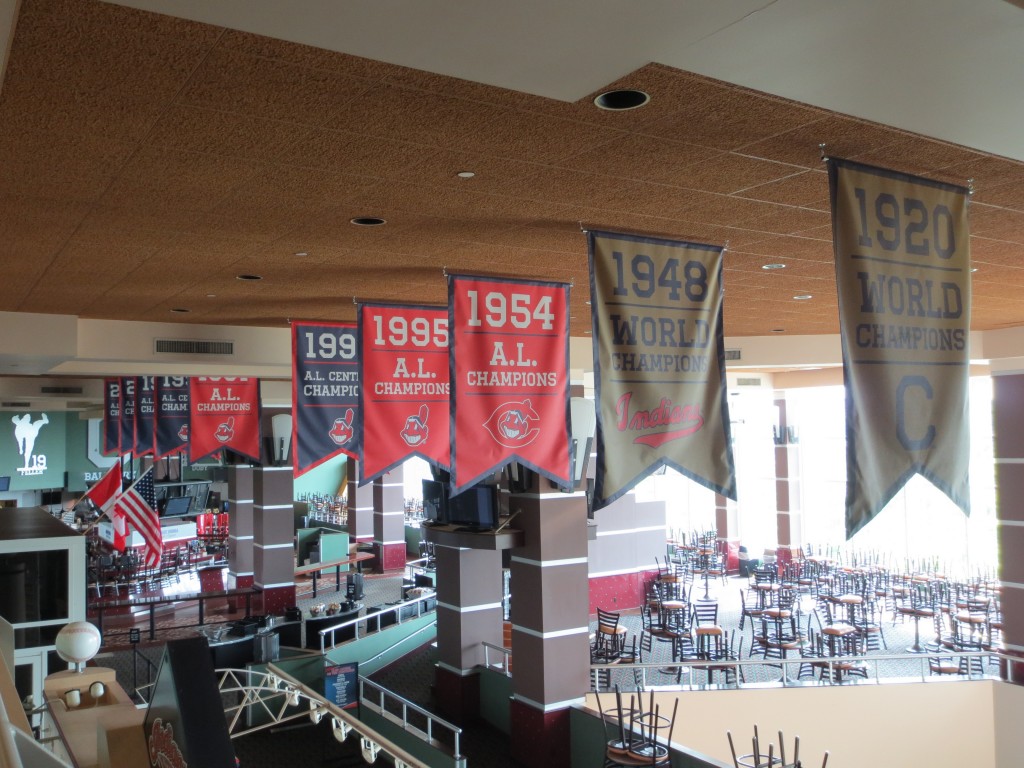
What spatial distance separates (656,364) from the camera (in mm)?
4820

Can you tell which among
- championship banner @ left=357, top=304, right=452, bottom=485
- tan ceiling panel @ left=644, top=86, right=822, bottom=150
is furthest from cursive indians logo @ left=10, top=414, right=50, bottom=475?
tan ceiling panel @ left=644, top=86, right=822, bottom=150

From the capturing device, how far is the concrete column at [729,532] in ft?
77.5

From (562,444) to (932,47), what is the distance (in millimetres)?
3987

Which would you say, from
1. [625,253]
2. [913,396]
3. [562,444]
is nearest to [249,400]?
[562,444]

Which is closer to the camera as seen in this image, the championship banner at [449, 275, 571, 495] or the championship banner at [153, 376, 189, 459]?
the championship banner at [449, 275, 571, 495]

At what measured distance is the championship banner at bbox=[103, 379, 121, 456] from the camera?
658 inches

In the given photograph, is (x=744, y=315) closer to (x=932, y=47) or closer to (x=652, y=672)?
(x=652, y=672)

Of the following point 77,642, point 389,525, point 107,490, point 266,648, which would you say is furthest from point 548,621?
point 389,525

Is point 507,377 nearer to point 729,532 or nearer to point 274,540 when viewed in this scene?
point 274,540

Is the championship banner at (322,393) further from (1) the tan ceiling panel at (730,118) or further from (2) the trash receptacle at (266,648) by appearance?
(1) the tan ceiling panel at (730,118)

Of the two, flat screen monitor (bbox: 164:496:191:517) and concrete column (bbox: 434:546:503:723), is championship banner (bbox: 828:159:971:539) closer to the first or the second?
concrete column (bbox: 434:546:503:723)

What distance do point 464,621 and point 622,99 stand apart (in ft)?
30.6

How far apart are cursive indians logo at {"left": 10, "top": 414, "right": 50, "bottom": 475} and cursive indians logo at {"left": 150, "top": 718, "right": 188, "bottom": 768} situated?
30.3m

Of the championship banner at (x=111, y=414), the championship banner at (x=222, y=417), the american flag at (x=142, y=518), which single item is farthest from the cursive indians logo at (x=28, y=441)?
the american flag at (x=142, y=518)
